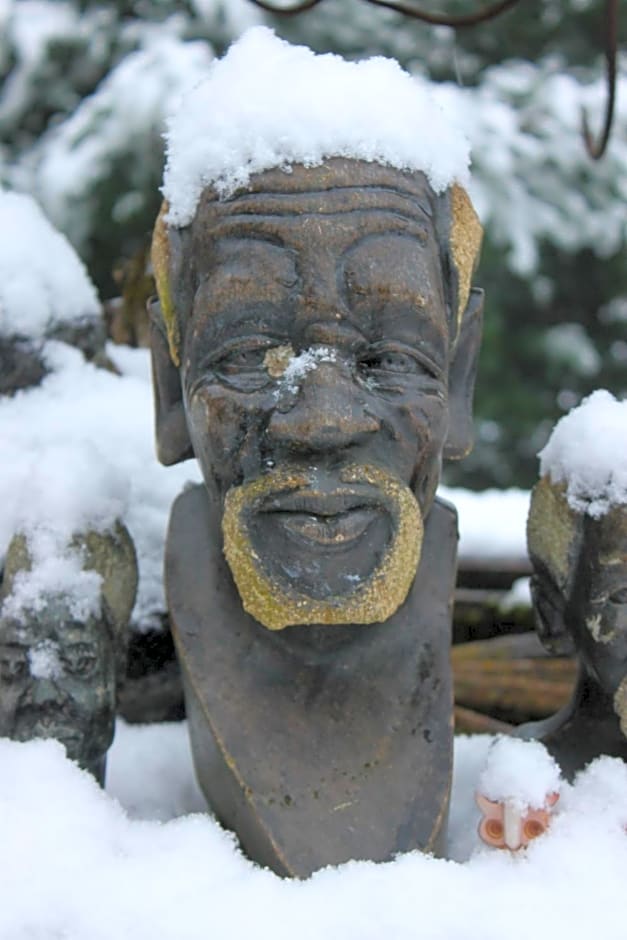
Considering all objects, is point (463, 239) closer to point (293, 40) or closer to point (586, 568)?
point (586, 568)

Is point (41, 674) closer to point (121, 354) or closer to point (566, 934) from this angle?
point (566, 934)

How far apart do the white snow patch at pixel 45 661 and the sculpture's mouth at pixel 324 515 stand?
0.65 ft

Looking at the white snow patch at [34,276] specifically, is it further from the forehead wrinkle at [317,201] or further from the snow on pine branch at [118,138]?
the snow on pine branch at [118,138]

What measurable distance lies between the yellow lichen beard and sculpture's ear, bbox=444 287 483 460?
0.40 ft

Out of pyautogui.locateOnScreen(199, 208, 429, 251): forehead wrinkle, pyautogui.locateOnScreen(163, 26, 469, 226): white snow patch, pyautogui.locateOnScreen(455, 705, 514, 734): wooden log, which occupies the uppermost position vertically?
pyautogui.locateOnScreen(163, 26, 469, 226): white snow patch

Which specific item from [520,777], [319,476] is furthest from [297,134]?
[520,777]

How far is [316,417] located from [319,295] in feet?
0.28

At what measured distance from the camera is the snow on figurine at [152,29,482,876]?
77 centimetres

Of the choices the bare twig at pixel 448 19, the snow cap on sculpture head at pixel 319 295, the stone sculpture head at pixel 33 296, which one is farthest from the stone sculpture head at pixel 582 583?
the stone sculpture head at pixel 33 296

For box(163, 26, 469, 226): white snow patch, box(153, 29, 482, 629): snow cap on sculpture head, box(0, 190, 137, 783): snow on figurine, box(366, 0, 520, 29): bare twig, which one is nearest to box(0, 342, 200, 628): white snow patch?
box(0, 190, 137, 783): snow on figurine

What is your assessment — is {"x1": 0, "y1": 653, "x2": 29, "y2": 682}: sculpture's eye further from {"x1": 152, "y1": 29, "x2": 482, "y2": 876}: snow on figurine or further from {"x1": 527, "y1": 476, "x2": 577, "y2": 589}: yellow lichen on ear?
{"x1": 527, "y1": 476, "x2": 577, "y2": 589}: yellow lichen on ear

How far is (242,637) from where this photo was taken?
89 centimetres

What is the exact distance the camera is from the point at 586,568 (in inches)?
33.5

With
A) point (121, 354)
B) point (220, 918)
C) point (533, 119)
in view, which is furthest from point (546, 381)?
point (220, 918)
